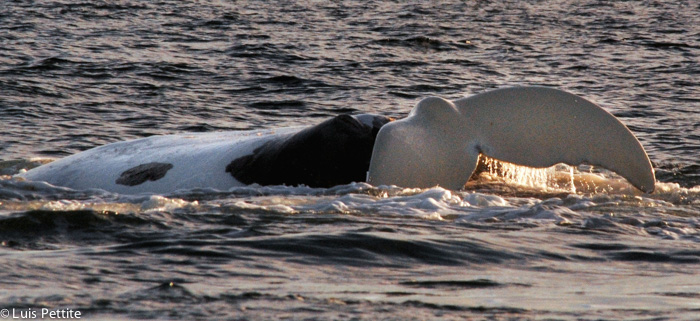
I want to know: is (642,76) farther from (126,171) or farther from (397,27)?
(126,171)

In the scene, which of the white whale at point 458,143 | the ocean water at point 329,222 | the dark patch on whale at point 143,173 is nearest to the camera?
the ocean water at point 329,222

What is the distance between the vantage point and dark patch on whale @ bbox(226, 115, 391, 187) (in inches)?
281

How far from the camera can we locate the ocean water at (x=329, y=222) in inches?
167

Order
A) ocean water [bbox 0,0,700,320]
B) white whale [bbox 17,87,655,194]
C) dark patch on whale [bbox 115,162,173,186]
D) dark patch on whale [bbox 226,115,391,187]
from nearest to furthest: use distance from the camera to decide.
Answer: ocean water [bbox 0,0,700,320], white whale [bbox 17,87,655,194], dark patch on whale [bbox 226,115,391,187], dark patch on whale [bbox 115,162,173,186]

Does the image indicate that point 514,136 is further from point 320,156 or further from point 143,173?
point 143,173

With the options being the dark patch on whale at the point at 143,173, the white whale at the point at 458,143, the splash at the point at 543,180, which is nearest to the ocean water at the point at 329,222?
the splash at the point at 543,180

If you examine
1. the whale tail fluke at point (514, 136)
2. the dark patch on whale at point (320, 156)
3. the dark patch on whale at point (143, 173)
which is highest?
the whale tail fluke at point (514, 136)

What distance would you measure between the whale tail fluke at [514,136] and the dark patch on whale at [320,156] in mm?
477

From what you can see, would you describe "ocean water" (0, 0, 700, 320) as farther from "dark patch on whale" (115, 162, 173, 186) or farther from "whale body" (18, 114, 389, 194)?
"dark patch on whale" (115, 162, 173, 186)

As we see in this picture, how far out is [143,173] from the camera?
794 centimetres

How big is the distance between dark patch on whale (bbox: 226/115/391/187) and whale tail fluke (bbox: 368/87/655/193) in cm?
48

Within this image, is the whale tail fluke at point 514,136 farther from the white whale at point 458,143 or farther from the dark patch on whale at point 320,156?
the dark patch on whale at point 320,156

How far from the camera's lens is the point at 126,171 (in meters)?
8.04

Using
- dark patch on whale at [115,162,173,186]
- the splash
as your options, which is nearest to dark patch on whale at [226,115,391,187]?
dark patch on whale at [115,162,173,186]
